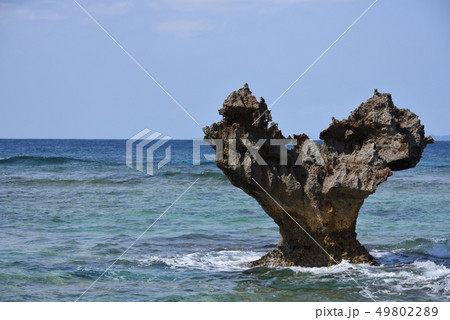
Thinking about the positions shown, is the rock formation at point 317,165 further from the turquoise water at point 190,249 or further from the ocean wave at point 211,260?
the ocean wave at point 211,260

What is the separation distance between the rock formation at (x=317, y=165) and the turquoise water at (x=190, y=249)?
42 cm

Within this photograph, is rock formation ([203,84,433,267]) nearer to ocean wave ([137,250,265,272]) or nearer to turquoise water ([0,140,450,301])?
turquoise water ([0,140,450,301])

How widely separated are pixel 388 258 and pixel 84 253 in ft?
16.8

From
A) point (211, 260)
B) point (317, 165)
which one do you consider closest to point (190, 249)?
point (211, 260)

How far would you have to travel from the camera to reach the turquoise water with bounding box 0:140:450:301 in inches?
310

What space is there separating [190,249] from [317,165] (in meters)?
3.33

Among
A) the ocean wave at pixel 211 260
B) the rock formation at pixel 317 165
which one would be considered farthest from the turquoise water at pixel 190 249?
the rock formation at pixel 317 165

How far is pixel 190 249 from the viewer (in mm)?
10805

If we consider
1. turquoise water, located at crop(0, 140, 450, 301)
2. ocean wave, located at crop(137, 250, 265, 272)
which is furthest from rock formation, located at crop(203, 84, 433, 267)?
ocean wave, located at crop(137, 250, 265, 272)

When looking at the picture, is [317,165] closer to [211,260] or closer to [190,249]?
[211,260]

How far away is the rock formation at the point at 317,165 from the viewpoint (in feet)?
27.0

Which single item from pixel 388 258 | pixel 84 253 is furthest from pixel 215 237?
pixel 388 258

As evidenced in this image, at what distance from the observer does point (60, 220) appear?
46.3ft

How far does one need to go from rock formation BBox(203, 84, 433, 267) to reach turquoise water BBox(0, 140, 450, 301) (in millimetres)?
418
